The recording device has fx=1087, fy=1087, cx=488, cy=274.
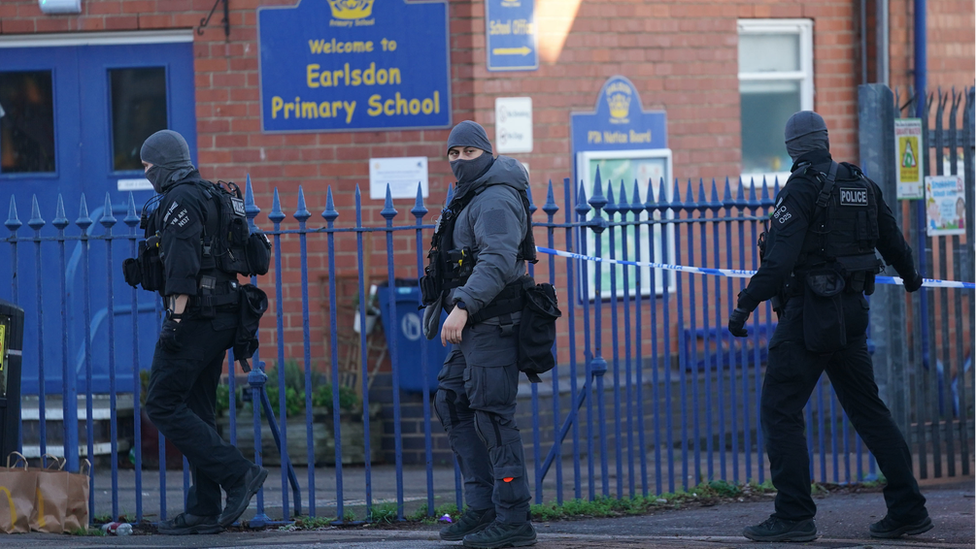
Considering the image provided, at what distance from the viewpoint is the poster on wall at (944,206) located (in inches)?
258

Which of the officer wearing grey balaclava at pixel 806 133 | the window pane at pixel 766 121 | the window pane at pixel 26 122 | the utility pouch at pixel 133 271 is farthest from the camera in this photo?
the window pane at pixel 766 121

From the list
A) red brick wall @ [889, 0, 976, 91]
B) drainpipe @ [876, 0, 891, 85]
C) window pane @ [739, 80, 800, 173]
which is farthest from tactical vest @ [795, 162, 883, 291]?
red brick wall @ [889, 0, 976, 91]

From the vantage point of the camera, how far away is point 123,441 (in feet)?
25.0

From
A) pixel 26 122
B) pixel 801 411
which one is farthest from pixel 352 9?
pixel 801 411

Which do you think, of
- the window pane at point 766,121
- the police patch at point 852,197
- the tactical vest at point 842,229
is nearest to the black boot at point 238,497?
the tactical vest at point 842,229

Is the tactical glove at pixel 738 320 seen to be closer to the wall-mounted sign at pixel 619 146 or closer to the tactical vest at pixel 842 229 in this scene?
the tactical vest at pixel 842 229

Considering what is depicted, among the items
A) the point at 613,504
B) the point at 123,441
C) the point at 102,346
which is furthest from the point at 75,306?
the point at 613,504

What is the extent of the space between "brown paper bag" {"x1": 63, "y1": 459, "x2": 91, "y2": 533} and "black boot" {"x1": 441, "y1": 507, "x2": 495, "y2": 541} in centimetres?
187

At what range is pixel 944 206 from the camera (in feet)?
21.6

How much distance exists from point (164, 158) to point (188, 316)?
770mm

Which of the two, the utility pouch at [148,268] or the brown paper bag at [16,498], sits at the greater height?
the utility pouch at [148,268]

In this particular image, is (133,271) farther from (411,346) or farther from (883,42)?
(883,42)

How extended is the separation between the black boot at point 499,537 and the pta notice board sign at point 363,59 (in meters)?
3.87

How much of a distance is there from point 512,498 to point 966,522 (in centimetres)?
240
